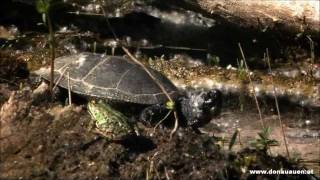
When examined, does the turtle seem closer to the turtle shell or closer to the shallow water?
the turtle shell

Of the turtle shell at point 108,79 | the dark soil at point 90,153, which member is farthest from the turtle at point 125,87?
the dark soil at point 90,153

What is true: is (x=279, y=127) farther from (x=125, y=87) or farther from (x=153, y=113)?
(x=125, y=87)

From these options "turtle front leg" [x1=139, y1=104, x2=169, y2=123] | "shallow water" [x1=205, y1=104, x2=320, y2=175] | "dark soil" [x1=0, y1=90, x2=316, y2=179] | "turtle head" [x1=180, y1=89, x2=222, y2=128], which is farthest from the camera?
"turtle head" [x1=180, y1=89, x2=222, y2=128]

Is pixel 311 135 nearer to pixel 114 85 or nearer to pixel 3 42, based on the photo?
pixel 114 85

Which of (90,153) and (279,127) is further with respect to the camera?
(279,127)

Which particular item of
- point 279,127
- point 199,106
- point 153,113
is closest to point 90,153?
point 153,113

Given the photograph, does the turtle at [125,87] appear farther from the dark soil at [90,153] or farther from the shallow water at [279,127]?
the dark soil at [90,153]

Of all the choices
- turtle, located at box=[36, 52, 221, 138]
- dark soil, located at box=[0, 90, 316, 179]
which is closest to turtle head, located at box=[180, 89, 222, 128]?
turtle, located at box=[36, 52, 221, 138]
